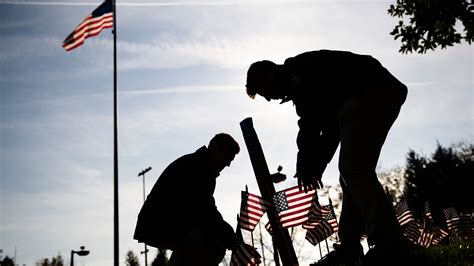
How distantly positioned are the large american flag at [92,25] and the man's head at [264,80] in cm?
1492

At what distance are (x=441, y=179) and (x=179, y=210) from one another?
153ft

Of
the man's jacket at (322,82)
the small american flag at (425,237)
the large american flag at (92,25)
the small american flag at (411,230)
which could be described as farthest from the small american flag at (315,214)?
the large american flag at (92,25)

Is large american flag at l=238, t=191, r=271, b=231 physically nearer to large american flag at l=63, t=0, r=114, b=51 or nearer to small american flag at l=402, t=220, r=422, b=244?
small american flag at l=402, t=220, r=422, b=244

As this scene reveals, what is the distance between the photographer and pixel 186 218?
3455mm

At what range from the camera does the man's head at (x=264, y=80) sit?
10.7 feet

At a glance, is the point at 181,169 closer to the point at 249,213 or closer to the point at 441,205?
the point at 249,213

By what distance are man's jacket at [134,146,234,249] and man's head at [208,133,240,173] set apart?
20 centimetres

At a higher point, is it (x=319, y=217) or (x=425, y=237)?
(x=319, y=217)

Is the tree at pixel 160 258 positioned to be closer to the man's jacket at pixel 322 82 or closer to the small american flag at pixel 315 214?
the small american flag at pixel 315 214

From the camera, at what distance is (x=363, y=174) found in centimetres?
283

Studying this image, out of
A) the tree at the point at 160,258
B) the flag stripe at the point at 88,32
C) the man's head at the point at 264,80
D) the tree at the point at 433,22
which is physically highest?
the flag stripe at the point at 88,32

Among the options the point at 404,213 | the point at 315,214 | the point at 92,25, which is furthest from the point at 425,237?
the point at 92,25

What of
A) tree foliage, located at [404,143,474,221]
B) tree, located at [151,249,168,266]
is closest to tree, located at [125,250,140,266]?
tree, located at [151,249,168,266]

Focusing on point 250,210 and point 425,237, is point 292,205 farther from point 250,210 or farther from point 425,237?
point 425,237
